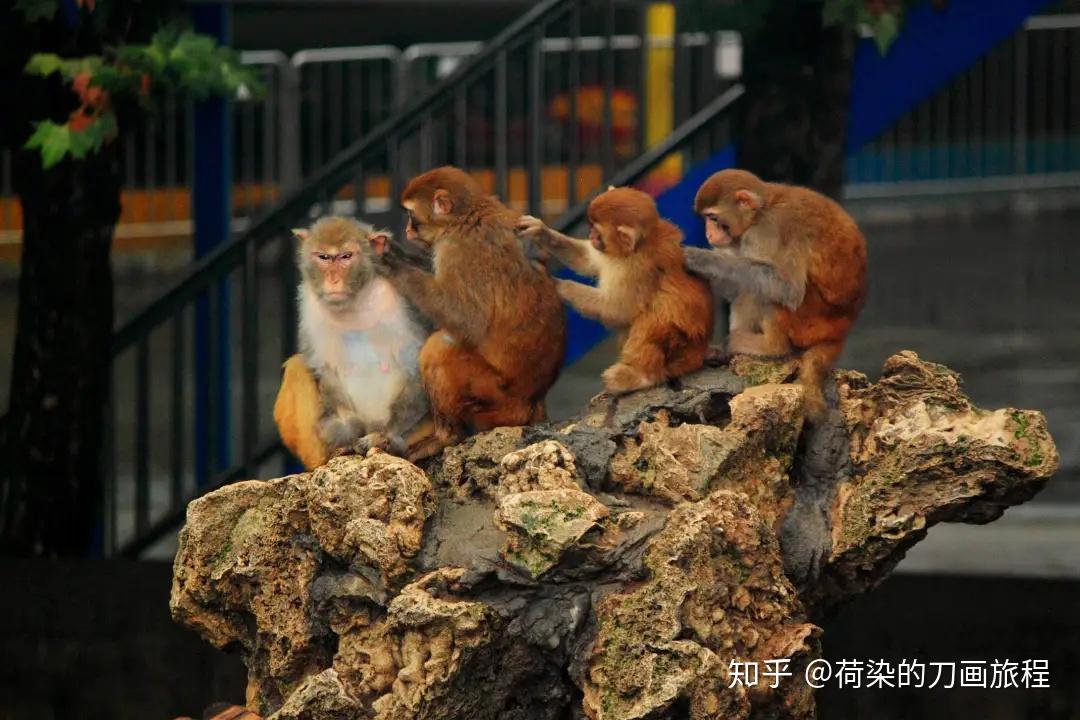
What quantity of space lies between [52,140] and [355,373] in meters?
2.18

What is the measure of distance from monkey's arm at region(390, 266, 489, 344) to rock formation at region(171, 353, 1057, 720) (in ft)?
0.92

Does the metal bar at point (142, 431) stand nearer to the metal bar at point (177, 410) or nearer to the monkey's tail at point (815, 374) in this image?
the metal bar at point (177, 410)

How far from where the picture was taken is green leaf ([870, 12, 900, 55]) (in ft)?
22.2

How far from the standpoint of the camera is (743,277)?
18.1 feet

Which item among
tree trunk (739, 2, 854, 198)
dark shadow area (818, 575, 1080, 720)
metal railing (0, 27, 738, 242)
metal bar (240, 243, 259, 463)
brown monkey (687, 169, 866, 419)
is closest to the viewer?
brown monkey (687, 169, 866, 419)

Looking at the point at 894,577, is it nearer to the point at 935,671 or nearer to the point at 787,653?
the point at 935,671

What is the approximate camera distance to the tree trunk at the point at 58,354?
7.91m

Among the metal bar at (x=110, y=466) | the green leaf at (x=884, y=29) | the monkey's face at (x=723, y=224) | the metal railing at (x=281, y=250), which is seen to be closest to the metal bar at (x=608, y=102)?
the metal railing at (x=281, y=250)

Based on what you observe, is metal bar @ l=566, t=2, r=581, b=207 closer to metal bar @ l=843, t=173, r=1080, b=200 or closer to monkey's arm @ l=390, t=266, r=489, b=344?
monkey's arm @ l=390, t=266, r=489, b=344

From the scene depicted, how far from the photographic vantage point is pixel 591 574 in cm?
474

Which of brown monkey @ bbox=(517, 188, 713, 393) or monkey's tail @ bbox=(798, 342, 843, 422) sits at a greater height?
brown monkey @ bbox=(517, 188, 713, 393)

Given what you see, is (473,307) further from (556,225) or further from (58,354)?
(58,354)

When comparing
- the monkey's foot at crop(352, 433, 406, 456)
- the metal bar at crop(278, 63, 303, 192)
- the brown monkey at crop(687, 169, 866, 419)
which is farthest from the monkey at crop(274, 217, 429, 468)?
the metal bar at crop(278, 63, 303, 192)

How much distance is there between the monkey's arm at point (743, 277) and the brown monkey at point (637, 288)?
5 centimetres
